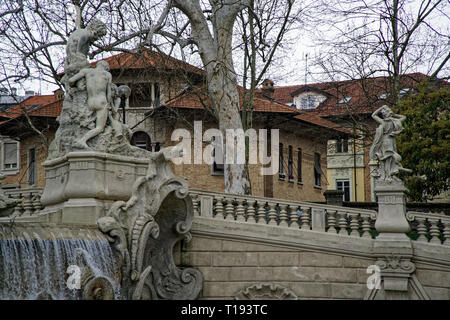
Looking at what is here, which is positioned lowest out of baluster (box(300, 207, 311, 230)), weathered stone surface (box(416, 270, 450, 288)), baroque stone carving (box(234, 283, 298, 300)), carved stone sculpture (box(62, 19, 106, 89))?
baroque stone carving (box(234, 283, 298, 300))

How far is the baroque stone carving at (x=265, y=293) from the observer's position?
16266 millimetres

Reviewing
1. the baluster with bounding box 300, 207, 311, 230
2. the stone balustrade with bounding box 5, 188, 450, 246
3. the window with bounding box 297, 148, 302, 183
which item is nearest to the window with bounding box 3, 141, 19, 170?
the window with bounding box 297, 148, 302, 183

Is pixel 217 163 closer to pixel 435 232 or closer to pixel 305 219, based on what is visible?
pixel 305 219

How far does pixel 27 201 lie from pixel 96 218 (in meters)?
2.78

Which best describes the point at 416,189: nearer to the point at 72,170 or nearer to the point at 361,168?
the point at 72,170

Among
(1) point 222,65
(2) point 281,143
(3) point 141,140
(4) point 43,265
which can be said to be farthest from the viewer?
(2) point 281,143

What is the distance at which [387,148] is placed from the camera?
53.3 ft

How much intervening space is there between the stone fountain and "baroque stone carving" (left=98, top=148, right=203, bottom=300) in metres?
0.02

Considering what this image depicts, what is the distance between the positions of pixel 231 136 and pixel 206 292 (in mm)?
6474

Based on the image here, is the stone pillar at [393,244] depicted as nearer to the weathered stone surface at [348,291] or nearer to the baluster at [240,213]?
the weathered stone surface at [348,291]

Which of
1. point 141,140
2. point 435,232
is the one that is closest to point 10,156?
point 141,140

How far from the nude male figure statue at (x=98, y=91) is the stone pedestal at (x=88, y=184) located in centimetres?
64

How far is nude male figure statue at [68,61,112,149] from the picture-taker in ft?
49.6

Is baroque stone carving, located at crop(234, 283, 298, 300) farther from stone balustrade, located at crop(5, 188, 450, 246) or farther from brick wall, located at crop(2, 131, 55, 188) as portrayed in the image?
brick wall, located at crop(2, 131, 55, 188)
